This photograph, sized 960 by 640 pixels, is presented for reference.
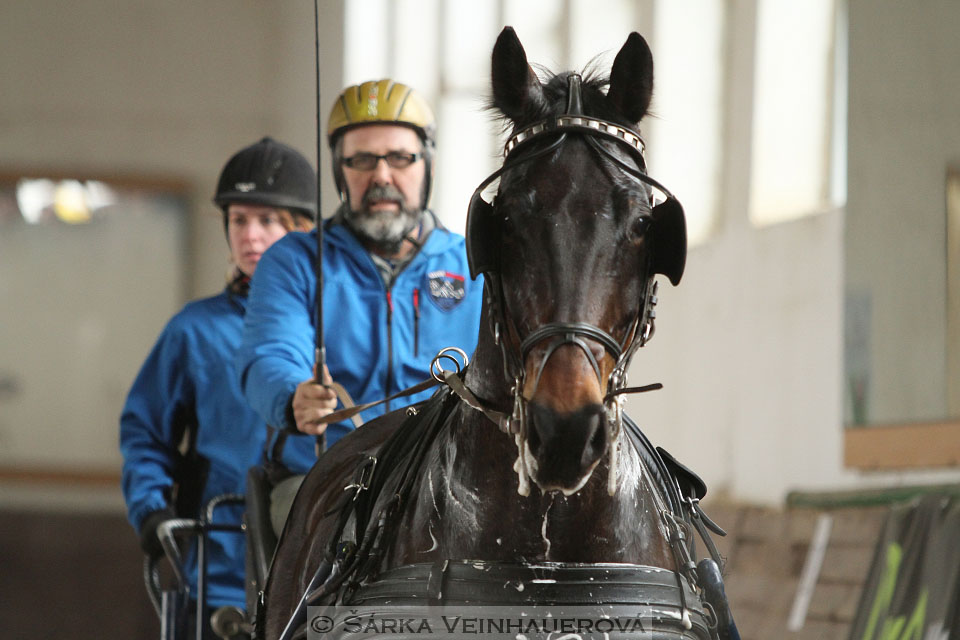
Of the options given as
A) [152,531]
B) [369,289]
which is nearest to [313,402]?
[369,289]

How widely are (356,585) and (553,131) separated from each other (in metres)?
0.76

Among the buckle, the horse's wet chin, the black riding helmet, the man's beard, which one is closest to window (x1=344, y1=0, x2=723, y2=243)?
the black riding helmet

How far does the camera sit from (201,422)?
13.8ft

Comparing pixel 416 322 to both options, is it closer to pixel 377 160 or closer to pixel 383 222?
pixel 383 222

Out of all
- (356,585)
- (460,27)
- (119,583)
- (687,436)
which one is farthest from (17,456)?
(356,585)

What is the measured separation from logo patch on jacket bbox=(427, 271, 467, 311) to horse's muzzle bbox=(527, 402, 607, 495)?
1.41m

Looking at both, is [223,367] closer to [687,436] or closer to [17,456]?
[687,436]

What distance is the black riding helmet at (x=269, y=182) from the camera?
443cm

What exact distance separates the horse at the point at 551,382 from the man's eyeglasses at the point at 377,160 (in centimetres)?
116

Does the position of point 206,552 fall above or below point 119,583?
above

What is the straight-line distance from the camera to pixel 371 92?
336 cm

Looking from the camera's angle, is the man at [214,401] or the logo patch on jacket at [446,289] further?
the man at [214,401]

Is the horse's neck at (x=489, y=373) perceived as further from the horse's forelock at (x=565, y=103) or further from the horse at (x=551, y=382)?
the horse's forelock at (x=565, y=103)

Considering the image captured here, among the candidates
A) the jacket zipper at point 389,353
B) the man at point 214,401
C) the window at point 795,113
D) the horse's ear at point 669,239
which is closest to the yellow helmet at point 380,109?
the jacket zipper at point 389,353
